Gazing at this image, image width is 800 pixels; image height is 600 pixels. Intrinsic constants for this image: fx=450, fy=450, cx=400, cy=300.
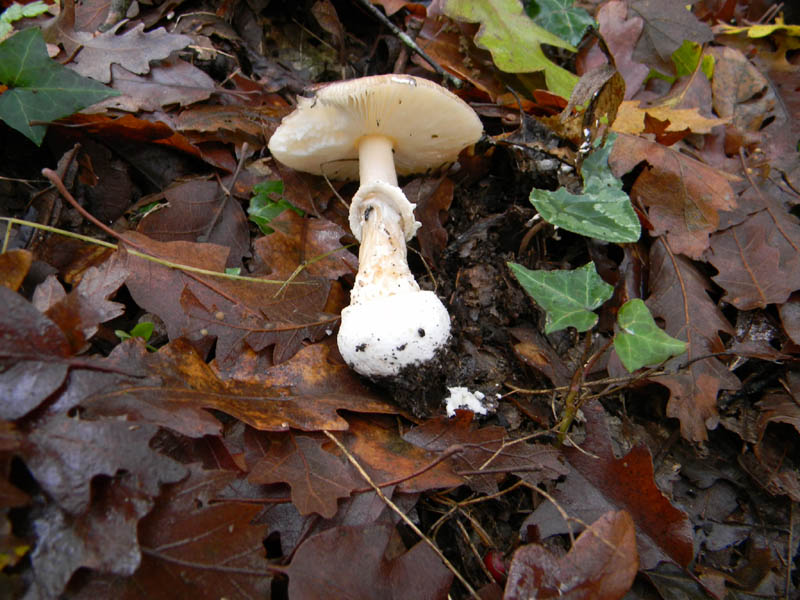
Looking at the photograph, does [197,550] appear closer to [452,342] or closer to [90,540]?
[90,540]

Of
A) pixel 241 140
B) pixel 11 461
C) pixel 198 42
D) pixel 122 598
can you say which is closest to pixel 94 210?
pixel 241 140

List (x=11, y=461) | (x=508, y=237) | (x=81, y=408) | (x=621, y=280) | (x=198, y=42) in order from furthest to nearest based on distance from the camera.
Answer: (x=198, y=42)
(x=508, y=237)
(x=621, y=280)
(x=81, y=408)
(x=11, y=461)

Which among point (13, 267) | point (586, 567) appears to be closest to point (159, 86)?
point (13, 267)

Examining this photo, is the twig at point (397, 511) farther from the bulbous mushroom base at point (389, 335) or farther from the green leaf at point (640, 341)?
the green leaf at point (640, 341)

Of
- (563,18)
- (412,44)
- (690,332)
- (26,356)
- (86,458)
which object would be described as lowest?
(690,332)

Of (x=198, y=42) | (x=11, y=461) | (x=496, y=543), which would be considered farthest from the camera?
(x=198, y=42)

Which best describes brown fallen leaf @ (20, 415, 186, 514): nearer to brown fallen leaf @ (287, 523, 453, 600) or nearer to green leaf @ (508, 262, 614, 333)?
brown fallen leaf @ (287, 523, 453, 600)

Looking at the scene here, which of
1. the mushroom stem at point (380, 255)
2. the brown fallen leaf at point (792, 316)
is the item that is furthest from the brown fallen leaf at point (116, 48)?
Result: the brown fallen leaf at point (792, 316)

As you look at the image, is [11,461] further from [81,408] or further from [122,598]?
[122,598]
